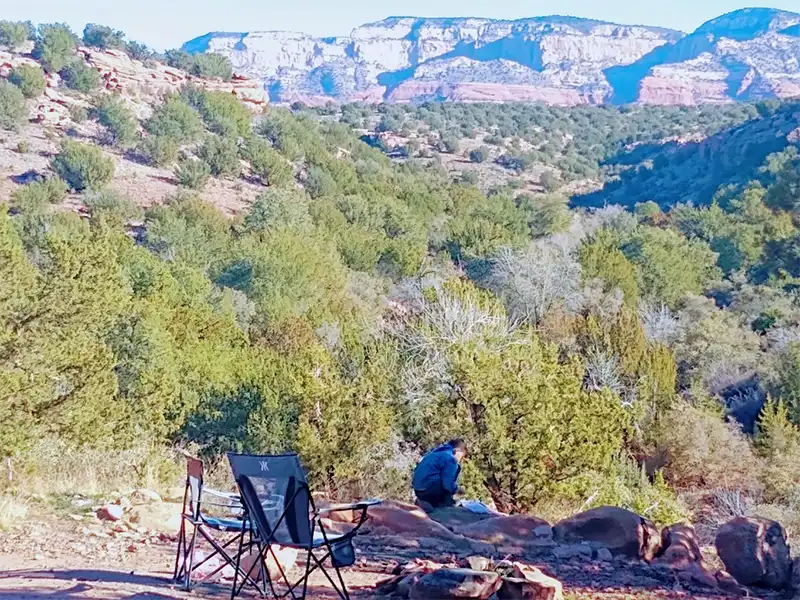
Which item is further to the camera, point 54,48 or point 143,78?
point 143,78

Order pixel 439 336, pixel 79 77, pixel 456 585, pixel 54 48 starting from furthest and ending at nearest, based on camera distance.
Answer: pixel 54 48 < pixel 79 77 < pixel 439 336 < pixel 456 585

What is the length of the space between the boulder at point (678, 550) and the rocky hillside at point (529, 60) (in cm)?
12393

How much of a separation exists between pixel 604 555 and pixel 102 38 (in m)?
57.0

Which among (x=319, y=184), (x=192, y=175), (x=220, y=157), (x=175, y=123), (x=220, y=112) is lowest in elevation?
(x=319, y=184)

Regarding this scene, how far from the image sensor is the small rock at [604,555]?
7.58m

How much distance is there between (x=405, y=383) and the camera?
16.5 metres

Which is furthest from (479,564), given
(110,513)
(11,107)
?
(11,107)

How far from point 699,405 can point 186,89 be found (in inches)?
1649

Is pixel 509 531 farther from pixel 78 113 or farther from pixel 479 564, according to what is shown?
pixel 78 113

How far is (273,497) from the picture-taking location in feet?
17.1

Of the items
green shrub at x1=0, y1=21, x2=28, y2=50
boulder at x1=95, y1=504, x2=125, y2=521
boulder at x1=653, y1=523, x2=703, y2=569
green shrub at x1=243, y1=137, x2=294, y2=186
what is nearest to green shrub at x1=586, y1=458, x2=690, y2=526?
boulder at x1=653, y1=523, x2=703, y2=569

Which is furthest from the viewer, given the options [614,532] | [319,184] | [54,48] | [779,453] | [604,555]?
[54,48]

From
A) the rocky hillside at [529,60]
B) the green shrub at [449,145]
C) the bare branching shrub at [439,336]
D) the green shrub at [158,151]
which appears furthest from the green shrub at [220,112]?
the rocky hillside at [529,60]

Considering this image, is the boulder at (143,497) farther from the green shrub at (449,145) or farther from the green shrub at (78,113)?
the green shrub at (449,145)
